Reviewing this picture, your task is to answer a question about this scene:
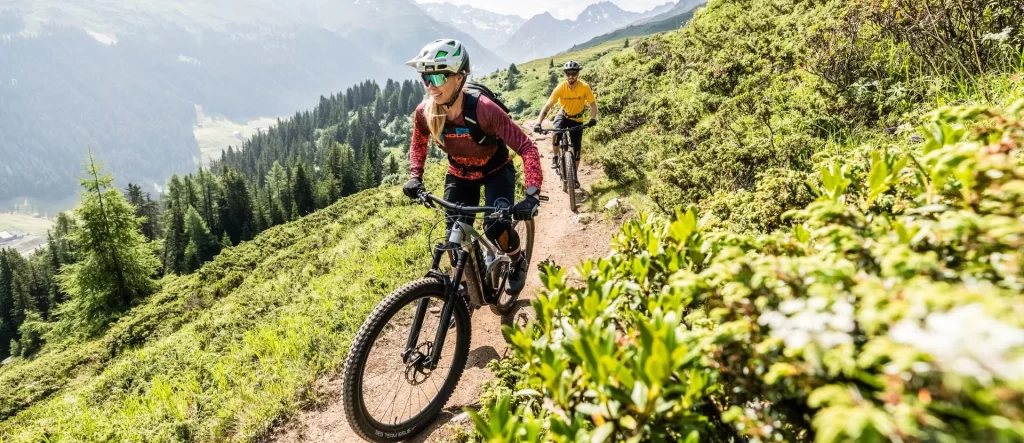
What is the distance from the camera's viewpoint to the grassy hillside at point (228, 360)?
6.42m

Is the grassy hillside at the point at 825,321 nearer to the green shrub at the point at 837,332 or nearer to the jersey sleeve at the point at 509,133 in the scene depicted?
the green shrub at the point at 837,332

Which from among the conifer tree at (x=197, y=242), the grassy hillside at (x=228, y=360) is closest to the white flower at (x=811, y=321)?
the grassy hillside at (x=228, y=360)

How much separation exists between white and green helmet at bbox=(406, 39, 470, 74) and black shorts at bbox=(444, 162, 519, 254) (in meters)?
1.51

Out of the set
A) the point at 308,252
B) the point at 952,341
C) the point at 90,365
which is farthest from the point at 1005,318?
the point at 90,365

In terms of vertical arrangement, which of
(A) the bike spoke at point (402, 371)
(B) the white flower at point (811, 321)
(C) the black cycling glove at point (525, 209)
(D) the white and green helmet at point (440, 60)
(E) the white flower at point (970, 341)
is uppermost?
(D) the white and green helmet at point (440, 60)

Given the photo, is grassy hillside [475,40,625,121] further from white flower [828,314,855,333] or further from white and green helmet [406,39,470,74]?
white flower [828,314,855,333]

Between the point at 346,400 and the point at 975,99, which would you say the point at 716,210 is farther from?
the point at 346,400

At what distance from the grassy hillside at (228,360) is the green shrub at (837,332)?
5350mm

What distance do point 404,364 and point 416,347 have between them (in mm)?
225

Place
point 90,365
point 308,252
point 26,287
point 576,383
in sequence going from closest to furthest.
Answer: point 576,383
point 90,365
point 308,252
point 26,287

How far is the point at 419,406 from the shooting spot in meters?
5.57

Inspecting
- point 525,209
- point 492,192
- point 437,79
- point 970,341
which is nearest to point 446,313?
point 525,209

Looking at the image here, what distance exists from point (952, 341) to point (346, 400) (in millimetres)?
4680

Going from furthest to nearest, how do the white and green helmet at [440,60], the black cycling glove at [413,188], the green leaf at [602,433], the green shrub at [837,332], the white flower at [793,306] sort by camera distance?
the black cycling glove at [413,188] < the white and green helmet at [440,60] < the green leaf at [602,433] < the white flower at [793,306] < the green shrub at [837,332]
